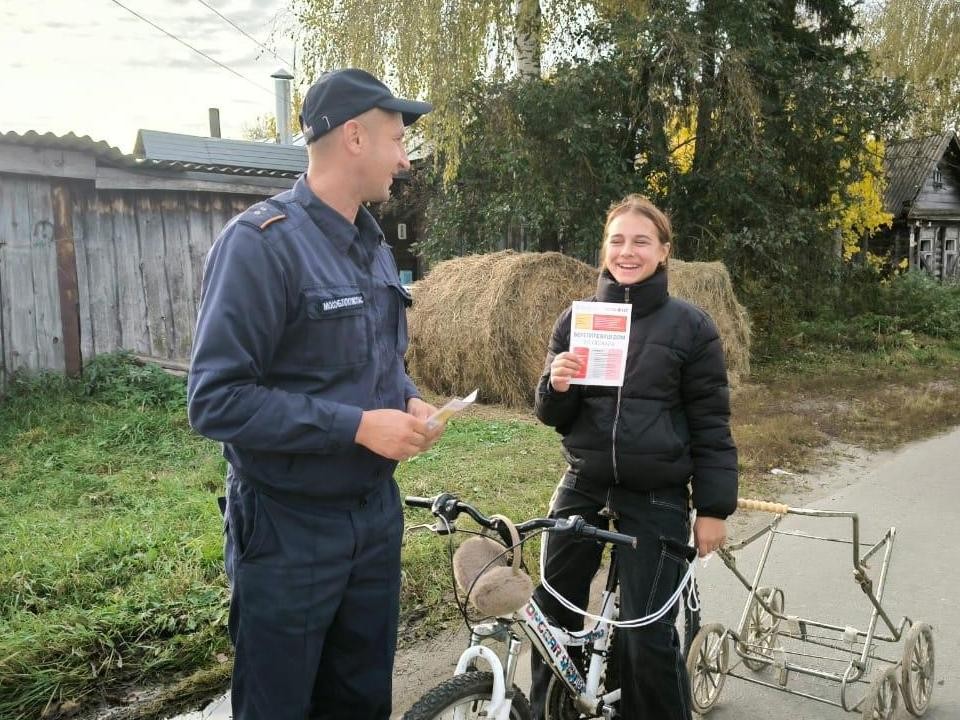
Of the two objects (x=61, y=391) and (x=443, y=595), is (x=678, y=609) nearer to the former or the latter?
(x=443, y=595)

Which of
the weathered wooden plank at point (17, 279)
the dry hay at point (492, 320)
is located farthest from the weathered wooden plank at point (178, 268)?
the dry hay at point (492, 320)

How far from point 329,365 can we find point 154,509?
141 inches

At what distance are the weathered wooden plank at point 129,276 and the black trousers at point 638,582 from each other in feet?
24.2

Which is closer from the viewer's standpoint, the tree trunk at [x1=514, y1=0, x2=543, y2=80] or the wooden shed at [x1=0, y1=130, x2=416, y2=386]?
the wooden shed at [x1=0, y1=130, x2=416, y2=386]

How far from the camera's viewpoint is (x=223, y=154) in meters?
11.0

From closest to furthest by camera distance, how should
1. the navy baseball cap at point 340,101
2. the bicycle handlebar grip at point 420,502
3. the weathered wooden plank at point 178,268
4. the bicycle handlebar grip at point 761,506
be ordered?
the navy baseball cap at point 340,101
the bicycle handlebar grip at point 420,502
the bicycle handlebar grip at point 761,506
the weathered wooden plank at point 178,268

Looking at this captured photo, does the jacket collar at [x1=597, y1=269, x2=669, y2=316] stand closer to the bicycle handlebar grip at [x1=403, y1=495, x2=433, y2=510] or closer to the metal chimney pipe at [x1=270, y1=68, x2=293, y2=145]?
the bicycle handlebar grip at [x1=403, y1=495, x2=433, y2=510]

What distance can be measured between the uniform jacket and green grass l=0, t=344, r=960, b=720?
1.84 meters

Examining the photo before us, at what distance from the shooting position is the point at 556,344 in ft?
9.40

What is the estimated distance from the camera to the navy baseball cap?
6.40 ft

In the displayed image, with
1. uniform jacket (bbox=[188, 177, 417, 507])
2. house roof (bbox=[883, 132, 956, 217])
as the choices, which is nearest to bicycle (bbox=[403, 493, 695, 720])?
uniform jacket (bbox=[188, 177, 417, 507])

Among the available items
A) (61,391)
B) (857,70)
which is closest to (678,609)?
(61,391)

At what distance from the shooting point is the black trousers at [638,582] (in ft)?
8.31

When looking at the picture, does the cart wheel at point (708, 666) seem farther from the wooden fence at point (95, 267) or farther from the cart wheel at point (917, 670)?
the wooden fence at point (95, 267)
